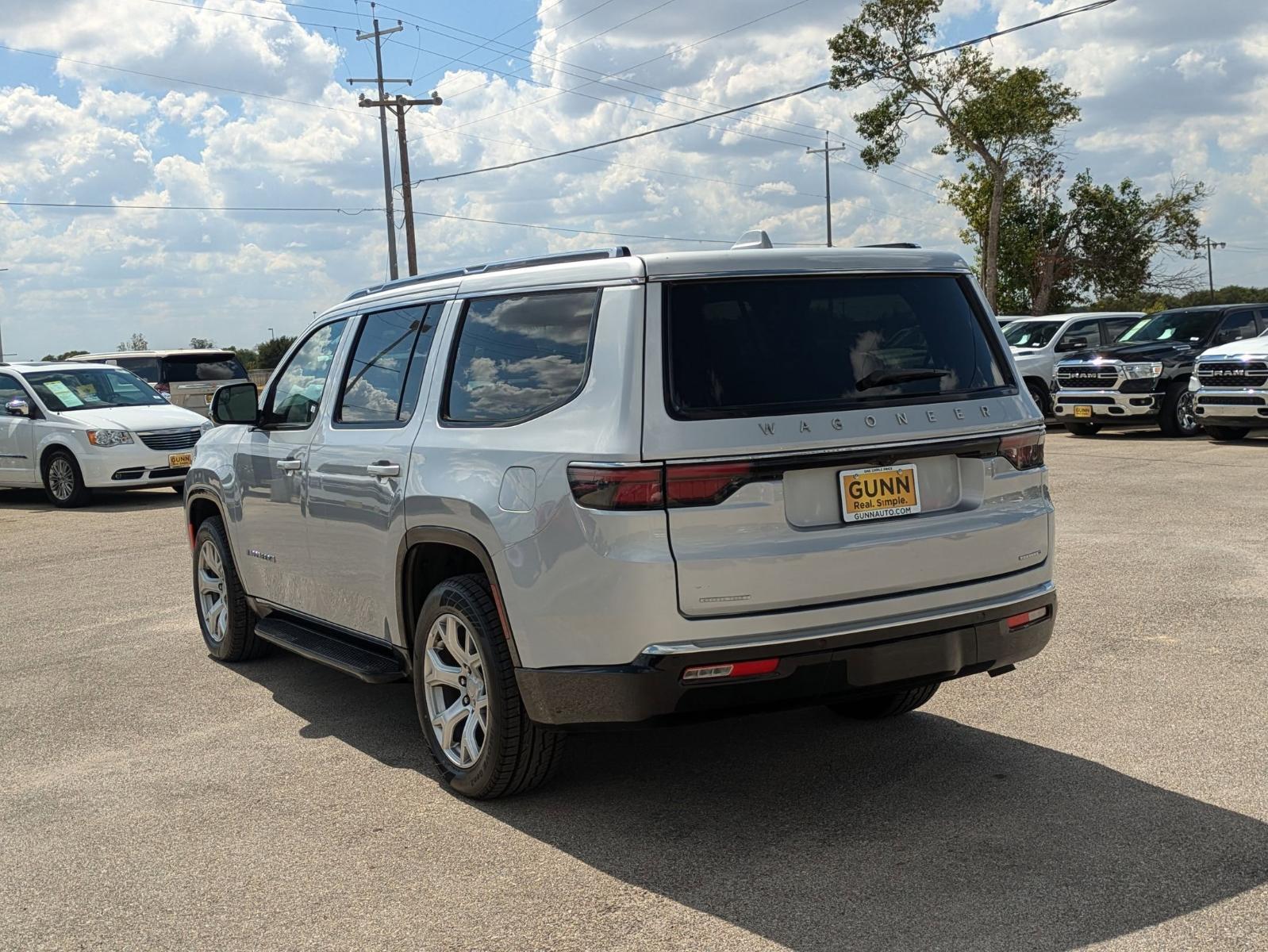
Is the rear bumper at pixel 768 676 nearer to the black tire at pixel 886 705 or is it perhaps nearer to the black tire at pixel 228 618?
the black tire at pixel 886 705

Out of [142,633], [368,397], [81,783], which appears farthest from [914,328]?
[142,633]

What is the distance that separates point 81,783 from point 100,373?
1355 centimetres

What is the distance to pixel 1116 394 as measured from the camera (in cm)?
1939

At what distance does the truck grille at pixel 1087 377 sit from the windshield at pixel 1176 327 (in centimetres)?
109

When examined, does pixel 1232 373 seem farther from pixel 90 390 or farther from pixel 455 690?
pixel 455 690

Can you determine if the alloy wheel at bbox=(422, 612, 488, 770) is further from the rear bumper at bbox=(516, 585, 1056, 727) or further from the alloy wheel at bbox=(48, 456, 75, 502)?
the alloy wheel at bbox=(48, 456, 75, 502)

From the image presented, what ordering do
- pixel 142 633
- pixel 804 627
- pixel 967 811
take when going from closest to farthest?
1. pixel 804 627
2. pixel 967 811
3. pixel 142 633

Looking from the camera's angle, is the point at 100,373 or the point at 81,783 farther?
the point at 100,373

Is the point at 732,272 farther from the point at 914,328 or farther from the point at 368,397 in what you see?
the point at 368,397

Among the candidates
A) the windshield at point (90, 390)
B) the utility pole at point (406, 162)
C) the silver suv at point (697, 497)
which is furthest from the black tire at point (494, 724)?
the utility pole at point (406, 162)

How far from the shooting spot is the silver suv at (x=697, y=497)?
4.18 meters

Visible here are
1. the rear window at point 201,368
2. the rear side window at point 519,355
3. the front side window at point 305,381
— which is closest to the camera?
the rear side window at point 519,355

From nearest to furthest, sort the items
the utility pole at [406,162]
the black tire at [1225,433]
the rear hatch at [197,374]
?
the black tire at [1225,433]
the rear hatch at [197,374]
the utility pole at [406,162]

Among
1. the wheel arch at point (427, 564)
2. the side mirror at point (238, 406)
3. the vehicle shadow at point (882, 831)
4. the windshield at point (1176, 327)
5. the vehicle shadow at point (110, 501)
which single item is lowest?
the vehicle shadow at point (882, 831)
